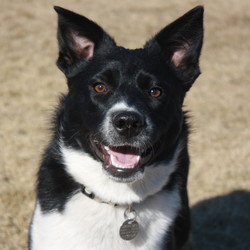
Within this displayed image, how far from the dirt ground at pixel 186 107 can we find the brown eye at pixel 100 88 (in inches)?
24.8

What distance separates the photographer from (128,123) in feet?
9.95

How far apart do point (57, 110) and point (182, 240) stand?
1514mm

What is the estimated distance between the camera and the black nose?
3.00 m

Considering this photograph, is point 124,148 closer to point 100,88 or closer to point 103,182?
point 103,182

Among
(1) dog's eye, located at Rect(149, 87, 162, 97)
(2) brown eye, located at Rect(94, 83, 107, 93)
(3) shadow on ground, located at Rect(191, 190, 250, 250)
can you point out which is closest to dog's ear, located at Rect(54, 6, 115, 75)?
(2) brown eye, located at Rect(94, 83, 107, 93)

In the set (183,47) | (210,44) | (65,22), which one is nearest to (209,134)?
(183,47)

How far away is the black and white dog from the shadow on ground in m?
1.31

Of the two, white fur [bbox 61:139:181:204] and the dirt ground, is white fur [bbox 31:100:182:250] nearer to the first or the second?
white fur [bbox 61:139:181:204]

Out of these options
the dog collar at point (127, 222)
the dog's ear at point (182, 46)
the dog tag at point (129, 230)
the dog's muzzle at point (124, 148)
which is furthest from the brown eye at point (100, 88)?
the dog tag at point (129, 230)

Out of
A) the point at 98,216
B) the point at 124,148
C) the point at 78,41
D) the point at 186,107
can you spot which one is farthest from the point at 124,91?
the point at 186,107

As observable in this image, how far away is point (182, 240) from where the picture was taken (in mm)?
4234

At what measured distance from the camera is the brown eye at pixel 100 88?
3280 mm

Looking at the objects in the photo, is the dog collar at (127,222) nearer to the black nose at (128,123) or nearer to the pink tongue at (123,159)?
the pink tongue at (123,159)

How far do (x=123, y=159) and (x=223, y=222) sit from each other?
2.11 m
